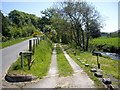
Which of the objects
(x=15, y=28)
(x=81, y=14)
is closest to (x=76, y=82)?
(x=81, y=14)

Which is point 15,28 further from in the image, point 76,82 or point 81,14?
point 76,82

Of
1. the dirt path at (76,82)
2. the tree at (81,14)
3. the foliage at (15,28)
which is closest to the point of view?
the dirt path at (76,82)

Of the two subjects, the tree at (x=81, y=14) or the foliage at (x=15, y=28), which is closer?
the tree at (x=81, y=14)

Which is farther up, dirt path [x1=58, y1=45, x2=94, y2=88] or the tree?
the tree

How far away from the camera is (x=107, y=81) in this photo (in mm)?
5359

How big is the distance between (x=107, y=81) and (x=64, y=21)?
1733 centimetres

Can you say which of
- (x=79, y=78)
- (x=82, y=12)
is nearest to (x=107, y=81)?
(x=79, y=78)

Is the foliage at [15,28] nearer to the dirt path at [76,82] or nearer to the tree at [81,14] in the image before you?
the tree at [81,14]

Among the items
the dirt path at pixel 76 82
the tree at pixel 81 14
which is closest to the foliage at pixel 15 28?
the tree at pixel 81 14

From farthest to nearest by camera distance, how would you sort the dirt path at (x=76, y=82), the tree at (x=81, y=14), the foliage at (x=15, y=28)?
the foliage at (x=15, y=28) < the tree at (x=81, y=14) < the dirt path at (x=76, y=82)

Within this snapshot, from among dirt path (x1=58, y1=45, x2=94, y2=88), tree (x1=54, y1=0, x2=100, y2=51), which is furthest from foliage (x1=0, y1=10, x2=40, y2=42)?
dirt path (x1=58, y1=45, x2=94, y2=88)

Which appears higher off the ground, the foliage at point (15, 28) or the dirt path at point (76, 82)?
the foliage at point (15, 28)

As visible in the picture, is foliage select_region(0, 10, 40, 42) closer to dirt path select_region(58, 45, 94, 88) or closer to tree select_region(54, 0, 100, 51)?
tree select_region(54, 0, 100, 51)

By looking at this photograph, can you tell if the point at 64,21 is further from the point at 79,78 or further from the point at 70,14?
the point at 79,78
